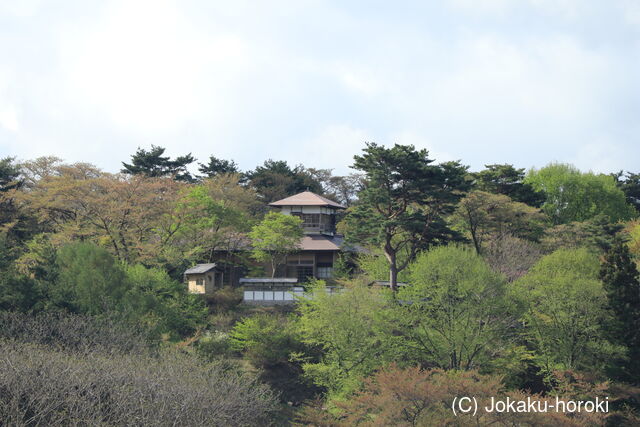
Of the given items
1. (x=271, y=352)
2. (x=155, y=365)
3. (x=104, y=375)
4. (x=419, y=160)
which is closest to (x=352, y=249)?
(x=419, y=160)

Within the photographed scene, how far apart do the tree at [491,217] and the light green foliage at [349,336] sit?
11.4 m

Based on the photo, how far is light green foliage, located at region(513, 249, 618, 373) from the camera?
29.4m

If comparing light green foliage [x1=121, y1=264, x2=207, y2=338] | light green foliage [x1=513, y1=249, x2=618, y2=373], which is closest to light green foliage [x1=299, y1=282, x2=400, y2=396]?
light green foliage [x1=121, y1=264, x2=207, y2=338]

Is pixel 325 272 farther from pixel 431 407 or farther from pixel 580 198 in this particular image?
pixel 580 198

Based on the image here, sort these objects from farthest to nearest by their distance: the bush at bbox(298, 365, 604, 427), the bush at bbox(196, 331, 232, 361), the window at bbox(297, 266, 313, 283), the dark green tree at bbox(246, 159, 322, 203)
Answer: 1. the dark green tree at bbox(246, 159, 322, 203)
2. the window at bbox(297, 266, 313, 283)
3. the bush at bbox(196, 331, 232, 361)
4. the bush at bbox(298, 365, 604, 427)

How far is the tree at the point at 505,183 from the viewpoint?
4562cm

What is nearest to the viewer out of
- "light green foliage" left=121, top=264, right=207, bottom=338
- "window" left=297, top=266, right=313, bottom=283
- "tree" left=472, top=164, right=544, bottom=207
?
"light green foliage" left=121, top=264, right=207, bottom=338

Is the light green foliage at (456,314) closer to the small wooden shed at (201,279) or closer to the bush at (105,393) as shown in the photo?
the bush at (105,393)

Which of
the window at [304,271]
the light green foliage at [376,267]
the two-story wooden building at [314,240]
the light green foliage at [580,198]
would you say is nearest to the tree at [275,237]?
the two-story wooden building at [314,240]

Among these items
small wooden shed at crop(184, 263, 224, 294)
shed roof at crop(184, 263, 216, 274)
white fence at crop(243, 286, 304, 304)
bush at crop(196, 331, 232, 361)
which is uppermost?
shed roof at crop(184, 263, 216, 274)

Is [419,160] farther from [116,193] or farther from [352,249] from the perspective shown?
[116,193]

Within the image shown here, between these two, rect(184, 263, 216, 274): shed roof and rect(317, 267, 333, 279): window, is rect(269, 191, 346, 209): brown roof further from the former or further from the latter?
rect(184, 263, 216, 274): shed roof

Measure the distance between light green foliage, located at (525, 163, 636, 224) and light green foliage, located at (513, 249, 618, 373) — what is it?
24.1 meters

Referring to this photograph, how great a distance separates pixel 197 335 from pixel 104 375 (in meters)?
11.1
